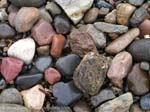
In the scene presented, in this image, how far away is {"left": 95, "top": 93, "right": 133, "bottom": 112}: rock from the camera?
3.86ft

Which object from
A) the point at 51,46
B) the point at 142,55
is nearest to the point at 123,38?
the point at 142,55

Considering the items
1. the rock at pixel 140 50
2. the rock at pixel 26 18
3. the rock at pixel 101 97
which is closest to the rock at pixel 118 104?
the rock at pixel 101 97

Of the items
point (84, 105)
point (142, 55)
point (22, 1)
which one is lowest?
point (84, 105)

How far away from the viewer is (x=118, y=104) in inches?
46.4

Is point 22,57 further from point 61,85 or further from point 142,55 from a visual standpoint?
point 142,55

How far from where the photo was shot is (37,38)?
4.11 ft

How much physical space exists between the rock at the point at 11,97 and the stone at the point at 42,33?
0.18m

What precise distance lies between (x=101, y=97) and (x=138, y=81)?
122mm

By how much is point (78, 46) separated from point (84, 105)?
7.2 inches

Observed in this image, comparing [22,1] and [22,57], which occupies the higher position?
[22,1]

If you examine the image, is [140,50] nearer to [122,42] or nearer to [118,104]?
[122,42]

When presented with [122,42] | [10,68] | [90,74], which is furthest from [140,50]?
[10,68]

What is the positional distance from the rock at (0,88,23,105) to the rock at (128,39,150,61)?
373 mm

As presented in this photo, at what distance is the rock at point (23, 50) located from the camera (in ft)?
4.07
